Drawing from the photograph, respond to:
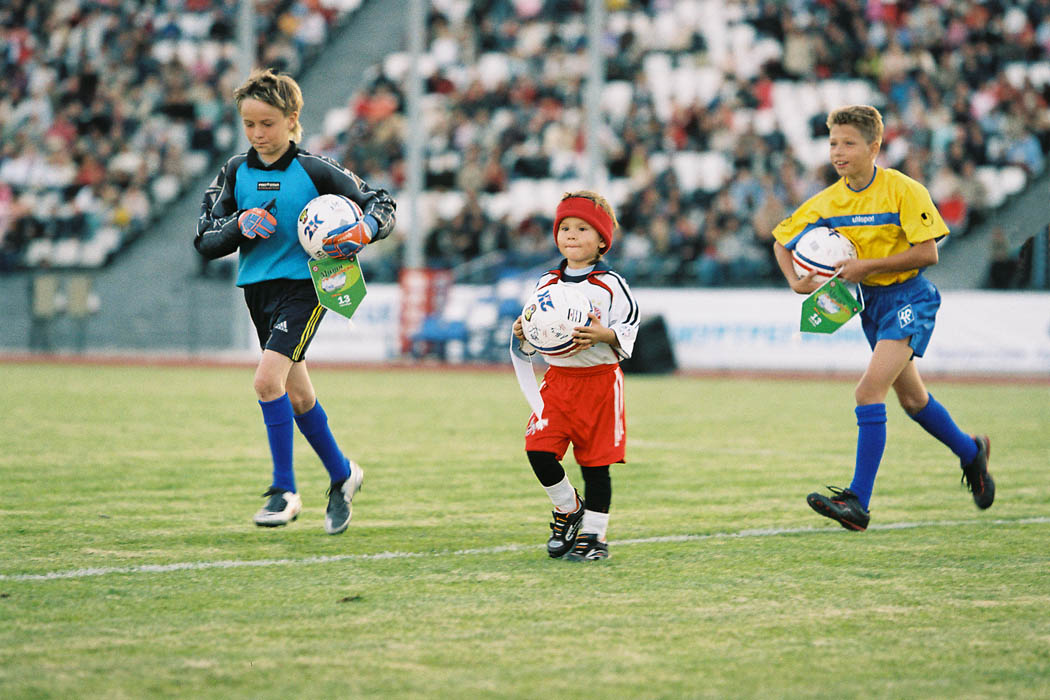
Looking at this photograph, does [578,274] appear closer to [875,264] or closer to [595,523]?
[595,523]

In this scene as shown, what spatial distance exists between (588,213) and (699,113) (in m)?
18.8

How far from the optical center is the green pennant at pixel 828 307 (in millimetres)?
6430

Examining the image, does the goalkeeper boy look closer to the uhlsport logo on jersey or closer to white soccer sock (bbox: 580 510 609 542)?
white soccer sock (bbox: 580 510 609 542)

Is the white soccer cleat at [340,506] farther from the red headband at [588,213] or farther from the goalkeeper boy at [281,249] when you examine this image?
the red headband at [588,213]

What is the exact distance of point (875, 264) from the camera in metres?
6.38

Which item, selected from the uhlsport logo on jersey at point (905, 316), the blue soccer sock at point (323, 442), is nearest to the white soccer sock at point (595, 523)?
the blue soccer sock at point (323, 442)

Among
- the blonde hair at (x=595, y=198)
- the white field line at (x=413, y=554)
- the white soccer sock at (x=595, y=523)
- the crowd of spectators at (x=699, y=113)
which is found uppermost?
the crowd of spectators at (x=699, y=113)

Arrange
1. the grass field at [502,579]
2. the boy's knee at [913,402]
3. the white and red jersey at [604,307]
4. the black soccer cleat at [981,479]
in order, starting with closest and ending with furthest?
the grass field at [502,579] → the white and red jersey at [604,307] → the boy's knee at [913,402] → the black soccer cleat at [981,479]

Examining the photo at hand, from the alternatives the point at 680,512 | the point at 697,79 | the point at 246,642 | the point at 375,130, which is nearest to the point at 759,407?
the point at 680,512

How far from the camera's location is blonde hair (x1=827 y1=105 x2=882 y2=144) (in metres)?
6.48

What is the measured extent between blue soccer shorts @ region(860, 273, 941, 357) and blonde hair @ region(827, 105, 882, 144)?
0.70 m

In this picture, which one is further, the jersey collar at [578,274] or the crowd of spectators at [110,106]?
the crowd of spectators at [110,106]

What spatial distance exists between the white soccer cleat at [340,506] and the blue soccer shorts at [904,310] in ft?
8.16

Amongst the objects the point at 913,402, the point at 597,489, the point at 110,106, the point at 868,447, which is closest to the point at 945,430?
the point at 913,402
